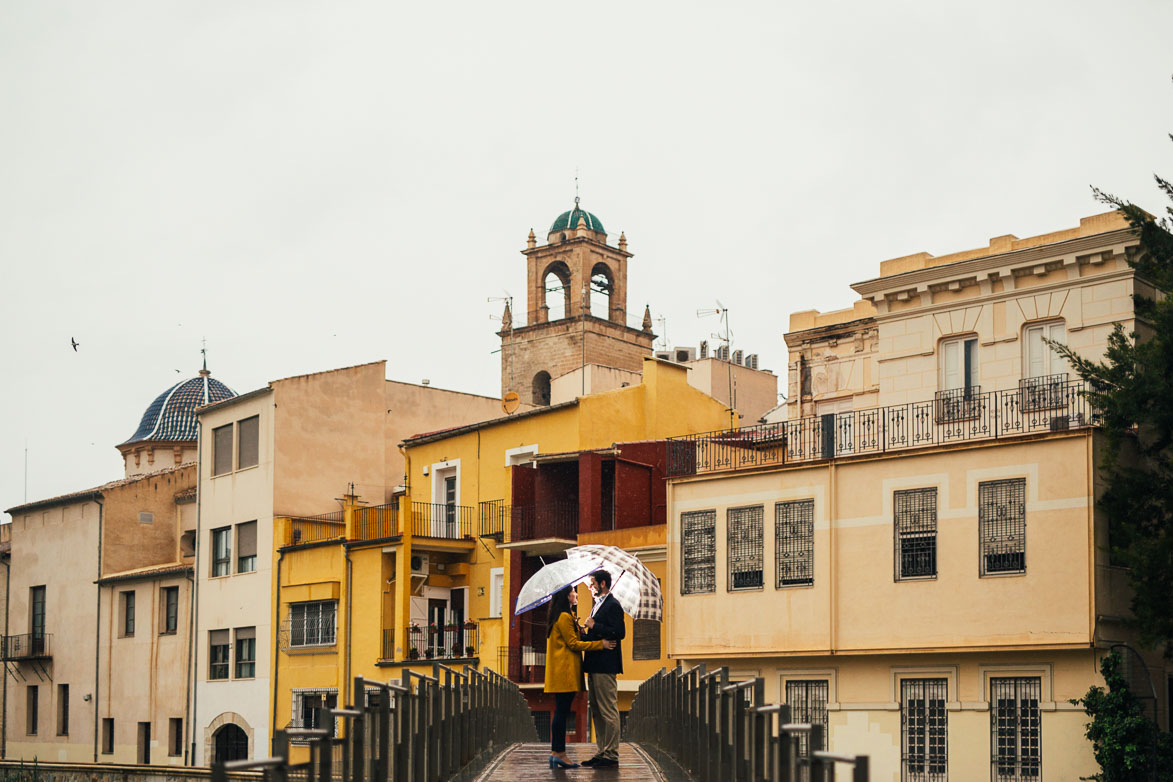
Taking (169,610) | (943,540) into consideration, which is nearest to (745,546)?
(943,540)

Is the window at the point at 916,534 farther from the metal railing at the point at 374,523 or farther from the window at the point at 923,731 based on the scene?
the metal railing at the point at 374,523

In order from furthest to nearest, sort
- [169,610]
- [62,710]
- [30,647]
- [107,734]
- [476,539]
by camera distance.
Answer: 1. [30,647]
2. [62,710]
3. [107,734]
4. [169,610]
5. [476,539]

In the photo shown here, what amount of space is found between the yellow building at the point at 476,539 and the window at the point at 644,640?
0.04 m

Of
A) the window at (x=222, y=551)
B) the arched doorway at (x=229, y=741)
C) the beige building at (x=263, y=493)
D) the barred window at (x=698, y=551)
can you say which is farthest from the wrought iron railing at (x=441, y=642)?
the barred window at (x=698, y=551)

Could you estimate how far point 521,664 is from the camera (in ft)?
149

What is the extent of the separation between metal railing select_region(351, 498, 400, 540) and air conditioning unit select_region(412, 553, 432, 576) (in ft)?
6.05

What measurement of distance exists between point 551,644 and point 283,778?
28.7ft

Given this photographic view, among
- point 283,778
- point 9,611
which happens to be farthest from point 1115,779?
point 9,611

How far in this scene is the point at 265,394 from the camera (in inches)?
2168

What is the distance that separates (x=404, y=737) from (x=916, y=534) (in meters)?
22.5

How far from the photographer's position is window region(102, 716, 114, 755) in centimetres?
5897

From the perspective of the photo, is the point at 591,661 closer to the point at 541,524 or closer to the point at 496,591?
the point at 541,524

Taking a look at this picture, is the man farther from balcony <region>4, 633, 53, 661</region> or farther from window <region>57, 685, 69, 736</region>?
balcony <region>4, 633, 53, 661</region>

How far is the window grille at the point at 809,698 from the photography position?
35375 millimetres
